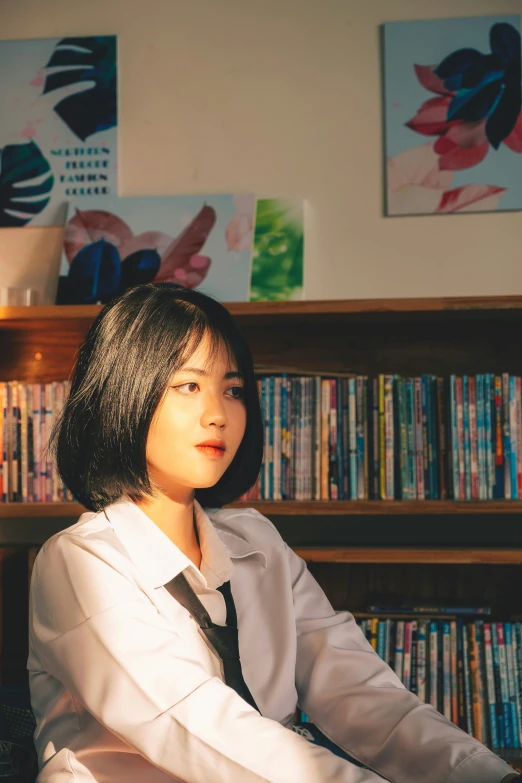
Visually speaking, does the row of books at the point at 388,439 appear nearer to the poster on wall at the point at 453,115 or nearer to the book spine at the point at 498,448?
the book spine at the point at 498,448

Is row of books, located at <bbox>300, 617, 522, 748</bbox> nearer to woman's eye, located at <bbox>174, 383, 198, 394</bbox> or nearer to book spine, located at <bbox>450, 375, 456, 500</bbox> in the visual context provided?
book spine, located at <bbox>450, 375, 456, 500</bbox>

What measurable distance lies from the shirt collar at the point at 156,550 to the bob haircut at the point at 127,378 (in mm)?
44

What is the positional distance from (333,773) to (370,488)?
3.36ft

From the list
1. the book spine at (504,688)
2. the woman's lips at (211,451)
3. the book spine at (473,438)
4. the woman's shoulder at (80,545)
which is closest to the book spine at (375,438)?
the book spine at (473,438)

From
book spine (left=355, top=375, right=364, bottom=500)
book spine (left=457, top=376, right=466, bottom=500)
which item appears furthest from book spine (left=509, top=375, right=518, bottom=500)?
book spine (left=355, top=375, right=364, bottom=500)

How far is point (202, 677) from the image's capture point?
883 millimetres

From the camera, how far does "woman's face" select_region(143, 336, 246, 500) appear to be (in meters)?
1.07

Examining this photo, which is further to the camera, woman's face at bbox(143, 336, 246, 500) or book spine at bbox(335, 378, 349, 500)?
book spine at bbox(335, 378, 349, 500)

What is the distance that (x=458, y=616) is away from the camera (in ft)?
5.98

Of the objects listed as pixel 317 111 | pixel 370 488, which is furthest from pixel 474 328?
pixel 317 111

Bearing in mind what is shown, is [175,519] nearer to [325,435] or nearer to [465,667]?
[325,435]

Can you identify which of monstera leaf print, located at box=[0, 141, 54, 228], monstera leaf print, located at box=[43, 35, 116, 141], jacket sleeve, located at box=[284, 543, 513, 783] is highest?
monstera leaf print, located at box=[43, 35, 116, 141]

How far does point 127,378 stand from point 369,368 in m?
1.12

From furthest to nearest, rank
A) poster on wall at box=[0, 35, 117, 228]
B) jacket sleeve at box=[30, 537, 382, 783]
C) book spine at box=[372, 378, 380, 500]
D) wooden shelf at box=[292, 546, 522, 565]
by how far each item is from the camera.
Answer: poster on wall at box=[0, 35, 117, 228]
book spine at box=[372, 378, 380, 500]
wooden shelf at box=[292, 546, 522, 565]
jacket sleeve at box=[30, 537, 382, 783]
